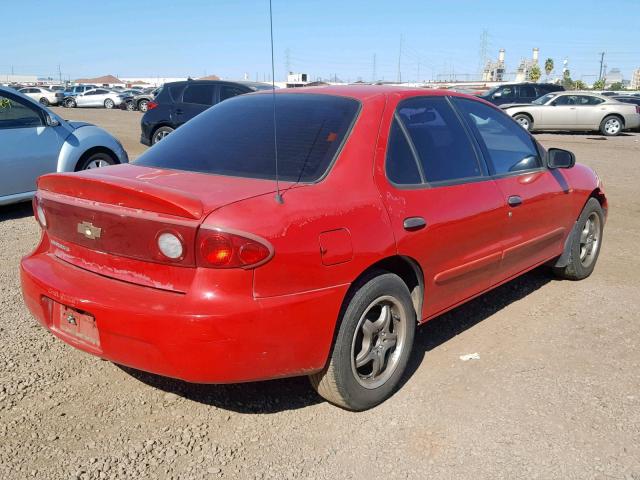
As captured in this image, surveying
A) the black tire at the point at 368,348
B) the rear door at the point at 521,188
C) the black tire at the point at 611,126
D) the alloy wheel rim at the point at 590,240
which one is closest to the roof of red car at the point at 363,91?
the rear door at the point at 521,188

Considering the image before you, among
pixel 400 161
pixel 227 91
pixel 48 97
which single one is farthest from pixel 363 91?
pixel 48 97

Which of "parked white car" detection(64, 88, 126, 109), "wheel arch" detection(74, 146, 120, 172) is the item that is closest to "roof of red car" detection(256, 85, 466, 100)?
"wheel arch" detection(74, 146, 120, 172)

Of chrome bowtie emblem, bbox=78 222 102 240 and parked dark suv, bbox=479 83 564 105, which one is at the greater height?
chrome bowtie emblem, bbox=78 222 102 240

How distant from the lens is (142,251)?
269cm

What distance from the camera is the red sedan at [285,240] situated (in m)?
2.58

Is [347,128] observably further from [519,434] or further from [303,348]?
[519,434]

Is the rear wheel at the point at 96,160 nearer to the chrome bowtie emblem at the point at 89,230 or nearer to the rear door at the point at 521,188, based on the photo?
the chrome bowtie emblem at the point at 89,230

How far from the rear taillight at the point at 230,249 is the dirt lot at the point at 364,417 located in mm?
910

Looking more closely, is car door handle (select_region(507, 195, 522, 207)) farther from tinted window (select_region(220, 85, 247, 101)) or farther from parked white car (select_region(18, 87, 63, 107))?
parked white car (select_region(18, 87, 63, 107))

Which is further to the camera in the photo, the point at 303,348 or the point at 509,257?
the point at 509,257

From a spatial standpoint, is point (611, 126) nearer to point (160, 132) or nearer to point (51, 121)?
point (160, 132)

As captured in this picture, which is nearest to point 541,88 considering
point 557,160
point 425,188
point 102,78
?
point 557,160

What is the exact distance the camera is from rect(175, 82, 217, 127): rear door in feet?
43.3

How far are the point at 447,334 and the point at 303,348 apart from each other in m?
1.72
